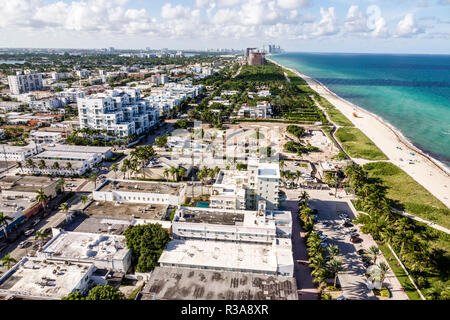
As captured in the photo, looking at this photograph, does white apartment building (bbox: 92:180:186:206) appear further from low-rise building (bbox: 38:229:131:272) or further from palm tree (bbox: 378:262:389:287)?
palm tree (bbox: 378:262:389:287)

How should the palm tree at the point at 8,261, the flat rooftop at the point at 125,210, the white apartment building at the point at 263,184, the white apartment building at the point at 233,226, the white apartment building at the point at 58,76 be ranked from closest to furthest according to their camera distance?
the palm tree at the point at 8,261, the white apartment building at the point at 233,226, the white apartment building at the point at 263,184, the flat rooftop at the point at 125,210, the white apartment building at the point at 58,76

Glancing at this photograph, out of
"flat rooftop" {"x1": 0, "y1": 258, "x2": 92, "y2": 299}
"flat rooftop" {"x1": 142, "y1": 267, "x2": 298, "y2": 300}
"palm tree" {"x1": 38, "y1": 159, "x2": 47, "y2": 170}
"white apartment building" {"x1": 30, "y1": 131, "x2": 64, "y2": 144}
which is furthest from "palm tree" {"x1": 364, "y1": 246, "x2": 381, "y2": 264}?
"white apartment building" {"x1": 30, "y1": 131, "x2": 64, "y2": 144}

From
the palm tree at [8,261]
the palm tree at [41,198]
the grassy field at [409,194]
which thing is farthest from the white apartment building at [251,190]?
the palm tree at [41,198]

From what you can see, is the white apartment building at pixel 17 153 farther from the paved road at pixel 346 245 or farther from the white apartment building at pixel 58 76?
the white apartment building at pixel 58 76

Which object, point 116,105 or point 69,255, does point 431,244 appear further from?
point 116,105

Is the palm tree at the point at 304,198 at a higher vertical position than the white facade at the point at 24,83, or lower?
lower

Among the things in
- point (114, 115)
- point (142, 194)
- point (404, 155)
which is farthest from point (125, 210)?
point (404, 155)
